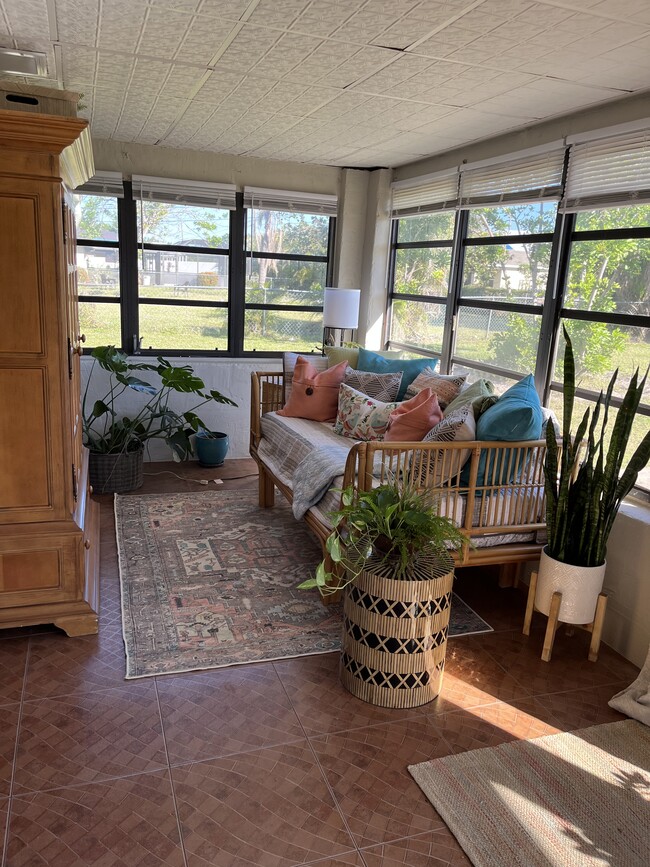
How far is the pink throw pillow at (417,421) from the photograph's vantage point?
3.53m

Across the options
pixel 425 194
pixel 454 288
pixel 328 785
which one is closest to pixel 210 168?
pixel 425 194

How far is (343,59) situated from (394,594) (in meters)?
2.22

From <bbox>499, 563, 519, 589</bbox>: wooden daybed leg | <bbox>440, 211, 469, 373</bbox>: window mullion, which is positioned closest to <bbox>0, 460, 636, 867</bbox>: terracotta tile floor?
<bbox>499, 563, 519, 589</bbox>: wooden daybed leg

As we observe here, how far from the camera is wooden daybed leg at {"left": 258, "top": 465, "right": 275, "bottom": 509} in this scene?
4.43 metres

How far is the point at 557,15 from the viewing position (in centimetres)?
224

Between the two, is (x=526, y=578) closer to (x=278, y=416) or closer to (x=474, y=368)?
(x=474, y=368)

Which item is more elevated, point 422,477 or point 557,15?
point 557,15

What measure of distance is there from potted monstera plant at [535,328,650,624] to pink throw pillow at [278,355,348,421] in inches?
73.1

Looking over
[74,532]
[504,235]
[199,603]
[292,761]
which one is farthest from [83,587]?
[504,235]

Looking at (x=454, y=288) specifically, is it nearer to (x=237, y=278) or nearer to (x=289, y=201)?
(x=289, y=201)

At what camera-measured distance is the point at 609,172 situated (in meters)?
3.27

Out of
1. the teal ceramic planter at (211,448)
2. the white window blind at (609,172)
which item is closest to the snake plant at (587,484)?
the white window blind at (609,172)

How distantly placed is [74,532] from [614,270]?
2.84 meters

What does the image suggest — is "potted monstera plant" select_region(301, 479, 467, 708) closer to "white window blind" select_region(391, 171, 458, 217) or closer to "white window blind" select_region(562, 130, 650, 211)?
"white window blind" select_region(562, 130, 650, 211)
